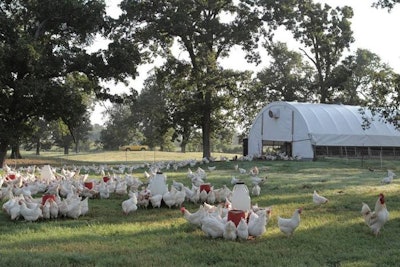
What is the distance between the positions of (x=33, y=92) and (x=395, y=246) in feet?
66.9

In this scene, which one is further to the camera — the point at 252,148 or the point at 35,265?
the point at 252,148

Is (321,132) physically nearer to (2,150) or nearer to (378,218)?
(2,150)

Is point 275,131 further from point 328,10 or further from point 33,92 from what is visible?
point 33,92

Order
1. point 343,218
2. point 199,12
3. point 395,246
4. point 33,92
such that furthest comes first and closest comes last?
point 199,12 → point 33,92 → point 343,218 → point 395,246

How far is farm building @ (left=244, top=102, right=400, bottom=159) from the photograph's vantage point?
1280 inches

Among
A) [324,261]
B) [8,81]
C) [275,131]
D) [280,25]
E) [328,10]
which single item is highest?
[328,10]

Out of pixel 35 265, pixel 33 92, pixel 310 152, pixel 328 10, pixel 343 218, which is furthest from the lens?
pixel 328 10

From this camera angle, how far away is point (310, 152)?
31859mm

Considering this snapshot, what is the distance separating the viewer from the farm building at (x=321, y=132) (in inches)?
1280

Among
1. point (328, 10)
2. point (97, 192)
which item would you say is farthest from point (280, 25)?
point (97, 192)

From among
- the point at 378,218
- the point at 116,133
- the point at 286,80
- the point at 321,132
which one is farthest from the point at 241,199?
the point at 116,133

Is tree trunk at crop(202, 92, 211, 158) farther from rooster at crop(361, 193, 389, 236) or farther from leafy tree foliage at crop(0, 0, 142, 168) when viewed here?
rooster at crop(361, 193, 389, 236)

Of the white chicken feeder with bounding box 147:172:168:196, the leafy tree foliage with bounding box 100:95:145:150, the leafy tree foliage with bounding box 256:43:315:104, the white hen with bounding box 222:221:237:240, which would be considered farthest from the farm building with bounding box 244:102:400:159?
the leafy tree foliage with bounding box 100:95:145:150

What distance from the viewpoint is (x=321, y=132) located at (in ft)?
106
